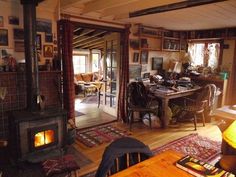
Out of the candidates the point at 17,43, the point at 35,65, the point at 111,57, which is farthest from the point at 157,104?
the point at 17,43

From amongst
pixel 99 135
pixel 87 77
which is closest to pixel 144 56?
pixel 99 135

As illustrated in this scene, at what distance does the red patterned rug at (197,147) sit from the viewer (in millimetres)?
3082

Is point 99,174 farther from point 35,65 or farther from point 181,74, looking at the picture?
point 181,74

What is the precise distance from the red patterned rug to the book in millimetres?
1761

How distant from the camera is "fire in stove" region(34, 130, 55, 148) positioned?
2658 mm

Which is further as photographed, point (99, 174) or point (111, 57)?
point (111, 57)

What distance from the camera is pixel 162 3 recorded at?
285 cm

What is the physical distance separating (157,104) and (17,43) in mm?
2907

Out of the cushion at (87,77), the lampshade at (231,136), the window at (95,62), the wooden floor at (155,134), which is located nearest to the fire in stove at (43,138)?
the wooden floor at (155,134)

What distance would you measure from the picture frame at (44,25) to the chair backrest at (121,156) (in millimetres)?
2428

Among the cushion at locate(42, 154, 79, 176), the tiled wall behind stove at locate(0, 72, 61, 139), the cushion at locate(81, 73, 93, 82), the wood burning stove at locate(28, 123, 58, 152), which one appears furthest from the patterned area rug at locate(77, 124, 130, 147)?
the cushion at locate(81, 73, 93, 82)

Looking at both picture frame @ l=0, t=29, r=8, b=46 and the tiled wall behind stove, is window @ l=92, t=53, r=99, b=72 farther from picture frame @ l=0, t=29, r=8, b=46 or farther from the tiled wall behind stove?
picture frame @ l=0, t=29, r=8, b=46

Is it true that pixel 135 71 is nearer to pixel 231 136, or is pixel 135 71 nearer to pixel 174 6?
pixel 174 6

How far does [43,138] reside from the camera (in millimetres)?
2729
